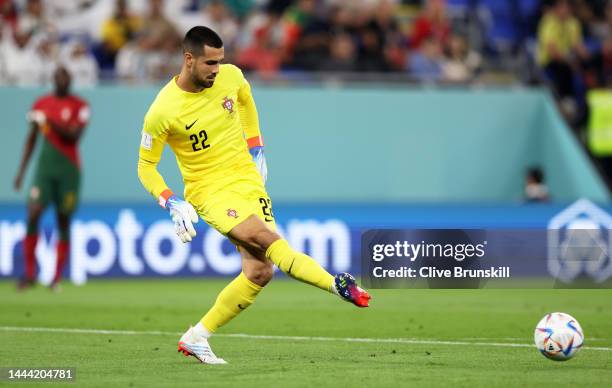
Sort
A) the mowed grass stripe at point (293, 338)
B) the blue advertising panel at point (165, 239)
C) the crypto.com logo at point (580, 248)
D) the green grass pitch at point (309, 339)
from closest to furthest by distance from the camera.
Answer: the green grass pitch at point (309, 339) → the mowed grass stripe at point (293, 338) → the crypto.com logo at point (580, 248) → the blue advertising panel at point (165, 239)

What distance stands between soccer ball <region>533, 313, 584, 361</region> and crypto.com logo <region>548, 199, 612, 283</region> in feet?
15.2

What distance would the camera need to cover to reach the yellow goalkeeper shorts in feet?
31.4

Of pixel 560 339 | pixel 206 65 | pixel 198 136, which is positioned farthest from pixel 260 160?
pixel 560 339

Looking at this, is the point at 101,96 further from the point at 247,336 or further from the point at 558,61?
the point at 247,336

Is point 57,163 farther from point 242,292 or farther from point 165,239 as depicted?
point 242,292

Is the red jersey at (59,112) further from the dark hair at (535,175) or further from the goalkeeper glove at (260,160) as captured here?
the dark hair at (535,175)

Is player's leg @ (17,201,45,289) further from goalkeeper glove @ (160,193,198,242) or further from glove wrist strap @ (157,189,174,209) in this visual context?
goalkeeper glove @ (160,193,198,242)

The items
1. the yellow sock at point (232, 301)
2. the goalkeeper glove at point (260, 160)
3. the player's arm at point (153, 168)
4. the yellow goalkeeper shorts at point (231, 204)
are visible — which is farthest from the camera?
the goalkeeper glove at point (260, 160)

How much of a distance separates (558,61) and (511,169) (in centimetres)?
203

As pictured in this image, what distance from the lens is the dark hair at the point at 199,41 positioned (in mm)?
9531

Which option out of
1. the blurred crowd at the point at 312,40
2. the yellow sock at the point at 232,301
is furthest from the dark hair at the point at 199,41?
the blurred crowd at the point at 312,40

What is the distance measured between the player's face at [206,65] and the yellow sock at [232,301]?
1.53m

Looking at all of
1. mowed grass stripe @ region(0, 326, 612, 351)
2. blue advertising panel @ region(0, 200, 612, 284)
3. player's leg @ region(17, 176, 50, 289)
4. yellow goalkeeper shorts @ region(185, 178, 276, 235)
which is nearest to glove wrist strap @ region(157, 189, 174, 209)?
yellow goalkeeper shorts @ region(185, 178, 276, 235)

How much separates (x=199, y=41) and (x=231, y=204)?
49.1 inches
